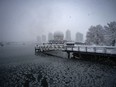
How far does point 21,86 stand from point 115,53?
1652 cm

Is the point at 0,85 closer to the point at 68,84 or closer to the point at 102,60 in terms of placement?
the point at 68,84

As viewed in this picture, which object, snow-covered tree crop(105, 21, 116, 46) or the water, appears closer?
the water

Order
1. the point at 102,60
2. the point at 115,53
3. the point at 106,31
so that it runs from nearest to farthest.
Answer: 1. the point at 115,53
2. the point at 102,60
3. the point at 106,31

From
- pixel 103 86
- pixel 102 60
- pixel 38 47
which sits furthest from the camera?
pixel 38 47

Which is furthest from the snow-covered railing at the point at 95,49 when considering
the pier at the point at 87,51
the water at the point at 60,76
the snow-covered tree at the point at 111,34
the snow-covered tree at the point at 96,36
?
the snow-covered tree at the point at 96,36

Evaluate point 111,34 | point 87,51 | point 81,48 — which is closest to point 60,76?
point 87,51

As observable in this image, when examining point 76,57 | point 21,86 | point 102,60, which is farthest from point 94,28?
point 21,86

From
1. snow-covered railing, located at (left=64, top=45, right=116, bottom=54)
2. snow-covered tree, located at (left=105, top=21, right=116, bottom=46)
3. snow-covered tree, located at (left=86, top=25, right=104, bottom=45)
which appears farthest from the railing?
snow-covered tree, located at (left=86, top=25, right=104, bottom=45)

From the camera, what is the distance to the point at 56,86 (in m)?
9.80

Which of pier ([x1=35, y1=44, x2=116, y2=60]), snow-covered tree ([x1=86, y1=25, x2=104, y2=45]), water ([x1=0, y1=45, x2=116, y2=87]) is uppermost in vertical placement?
snow-covered tree ([x1=86, y1=25, x2=104, y2=45])

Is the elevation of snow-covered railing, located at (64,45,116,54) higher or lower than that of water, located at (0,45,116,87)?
higher

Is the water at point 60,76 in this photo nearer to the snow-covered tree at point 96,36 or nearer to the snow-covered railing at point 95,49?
the snow-covered railing at point 95,49

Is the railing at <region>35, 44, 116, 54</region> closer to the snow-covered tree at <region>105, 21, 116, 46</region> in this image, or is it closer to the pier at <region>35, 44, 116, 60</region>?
the pier at <region>35, 44, 116, 60</region>

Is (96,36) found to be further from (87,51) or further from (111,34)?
(87,51)
